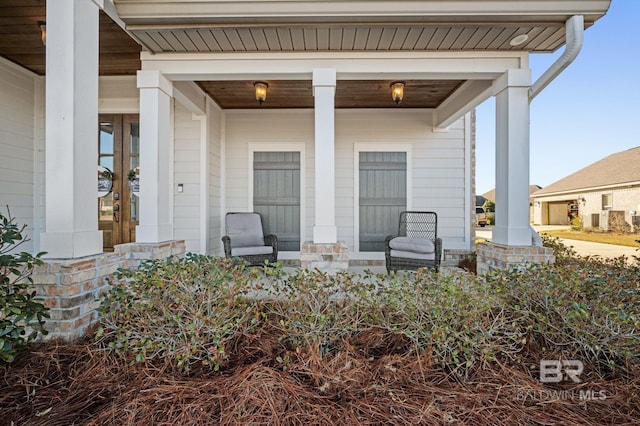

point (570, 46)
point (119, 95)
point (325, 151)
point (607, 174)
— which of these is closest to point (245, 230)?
point (325, 151)

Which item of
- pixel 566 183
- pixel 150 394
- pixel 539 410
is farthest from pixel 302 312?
pixel 566 183

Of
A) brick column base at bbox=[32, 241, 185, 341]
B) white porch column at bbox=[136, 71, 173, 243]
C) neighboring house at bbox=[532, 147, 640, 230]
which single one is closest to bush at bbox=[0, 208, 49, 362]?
brick column base at bbox=[32, 241, 185, 341]

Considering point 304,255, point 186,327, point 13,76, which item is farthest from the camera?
point 13,76

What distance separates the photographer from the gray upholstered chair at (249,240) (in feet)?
14.7

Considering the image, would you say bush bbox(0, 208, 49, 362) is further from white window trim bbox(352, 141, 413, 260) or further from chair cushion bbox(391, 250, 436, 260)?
white window trim bbox(352, 141, 413, 260)

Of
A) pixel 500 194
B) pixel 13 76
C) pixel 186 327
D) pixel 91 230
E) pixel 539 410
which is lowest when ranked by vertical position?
pixel 539 410

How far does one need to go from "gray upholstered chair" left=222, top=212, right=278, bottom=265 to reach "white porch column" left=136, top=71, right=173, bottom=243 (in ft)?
3.90

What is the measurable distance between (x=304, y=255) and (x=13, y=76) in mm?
4727

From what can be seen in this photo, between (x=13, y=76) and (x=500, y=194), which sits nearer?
(x=500, y=194)

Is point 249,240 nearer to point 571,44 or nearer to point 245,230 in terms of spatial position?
point 245,230

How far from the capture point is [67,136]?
2.21 meters

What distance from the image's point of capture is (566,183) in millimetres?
17250

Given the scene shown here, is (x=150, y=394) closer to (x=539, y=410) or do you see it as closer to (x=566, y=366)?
(x=539, y=410)

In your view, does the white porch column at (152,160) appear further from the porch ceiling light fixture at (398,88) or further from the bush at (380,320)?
the porch ceiling light fixture at (398,88)
